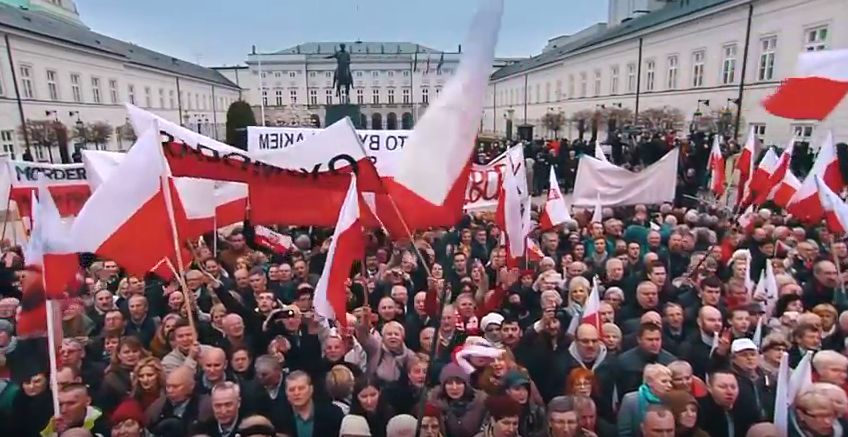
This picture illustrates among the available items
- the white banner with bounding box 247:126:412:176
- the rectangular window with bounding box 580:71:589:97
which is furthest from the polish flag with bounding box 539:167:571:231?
the rectangular window with bounding box 580:71:589:97

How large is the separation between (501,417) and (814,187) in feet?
17.9

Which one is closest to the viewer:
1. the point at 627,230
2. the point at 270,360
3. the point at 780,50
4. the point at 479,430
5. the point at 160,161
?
the point at 479,430

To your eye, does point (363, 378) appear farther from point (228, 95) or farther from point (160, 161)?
point (228, 95)

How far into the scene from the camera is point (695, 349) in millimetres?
4527

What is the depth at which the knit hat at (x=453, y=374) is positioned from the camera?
152 inches

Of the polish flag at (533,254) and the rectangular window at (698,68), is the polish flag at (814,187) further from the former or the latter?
the rectangular window at (698,68)

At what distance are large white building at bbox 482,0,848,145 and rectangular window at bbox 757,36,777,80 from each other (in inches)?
1.5

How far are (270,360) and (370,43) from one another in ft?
303

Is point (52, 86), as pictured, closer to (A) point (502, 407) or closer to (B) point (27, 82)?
(B) point (27, 82)

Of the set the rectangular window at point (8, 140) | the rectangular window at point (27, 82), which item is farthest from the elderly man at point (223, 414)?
the rectangular window at point (27, 82)

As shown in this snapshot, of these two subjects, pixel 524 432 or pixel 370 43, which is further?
pixel 370 43

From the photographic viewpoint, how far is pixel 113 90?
39.8m

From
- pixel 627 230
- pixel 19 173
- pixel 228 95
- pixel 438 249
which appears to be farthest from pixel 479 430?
pixel 228 95

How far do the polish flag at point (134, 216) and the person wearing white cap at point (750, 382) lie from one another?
3.60 m
